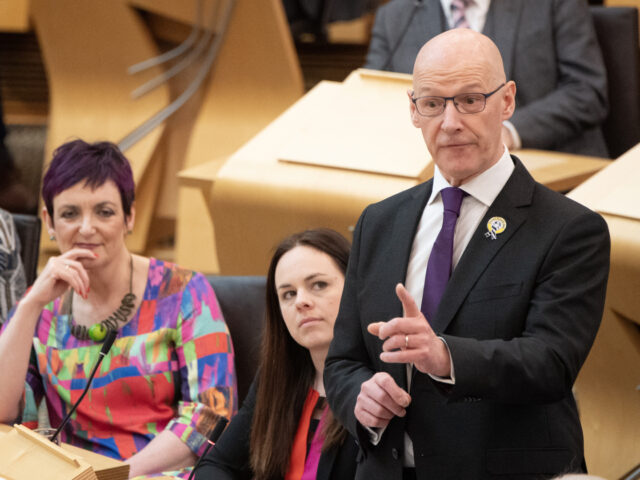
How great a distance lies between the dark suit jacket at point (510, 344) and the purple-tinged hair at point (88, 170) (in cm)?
104

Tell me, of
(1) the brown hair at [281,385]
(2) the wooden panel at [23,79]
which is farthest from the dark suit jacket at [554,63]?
(2) the wooden panel at [23,79]

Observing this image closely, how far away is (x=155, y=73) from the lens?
4.73m

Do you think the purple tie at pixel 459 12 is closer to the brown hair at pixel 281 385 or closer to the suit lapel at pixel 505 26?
the suit lapel at pixel 505 26

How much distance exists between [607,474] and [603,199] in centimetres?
63

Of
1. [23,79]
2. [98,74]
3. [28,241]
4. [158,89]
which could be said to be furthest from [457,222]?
Result: [23,79]

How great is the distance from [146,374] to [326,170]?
726 mm

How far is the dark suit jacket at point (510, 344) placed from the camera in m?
1.41

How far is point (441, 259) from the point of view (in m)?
1.53

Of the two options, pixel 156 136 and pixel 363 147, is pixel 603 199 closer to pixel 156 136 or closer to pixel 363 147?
pixel 363 147

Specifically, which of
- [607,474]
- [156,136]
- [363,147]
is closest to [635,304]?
[607,474]

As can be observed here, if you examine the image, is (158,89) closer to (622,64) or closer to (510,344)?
(622,64)

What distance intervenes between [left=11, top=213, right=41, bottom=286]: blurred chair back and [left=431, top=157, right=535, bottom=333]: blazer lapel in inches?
65.1

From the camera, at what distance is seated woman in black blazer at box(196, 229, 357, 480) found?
6.64 feet

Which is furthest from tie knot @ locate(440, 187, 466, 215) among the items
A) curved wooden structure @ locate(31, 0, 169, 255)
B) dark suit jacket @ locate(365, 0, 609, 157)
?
curved wooden structure @ locate(31, 0, 169, 255)
